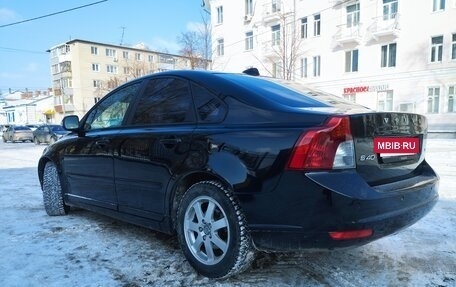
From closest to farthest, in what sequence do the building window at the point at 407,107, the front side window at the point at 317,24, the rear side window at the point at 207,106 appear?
the rear side window at the point at 207,106, the building window at the point at 407,107, the front side window at the point at 317,24

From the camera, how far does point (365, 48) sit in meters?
22.9

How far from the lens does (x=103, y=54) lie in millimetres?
56344

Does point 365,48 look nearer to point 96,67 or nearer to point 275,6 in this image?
point 275,6

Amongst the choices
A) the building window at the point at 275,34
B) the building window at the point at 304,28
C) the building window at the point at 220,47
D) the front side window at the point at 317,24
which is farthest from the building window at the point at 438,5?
the building window at the point at 220,47

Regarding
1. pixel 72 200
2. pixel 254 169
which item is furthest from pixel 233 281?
pixel 72 200

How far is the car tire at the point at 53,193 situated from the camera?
174 inches

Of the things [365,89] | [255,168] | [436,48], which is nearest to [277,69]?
[365,89]

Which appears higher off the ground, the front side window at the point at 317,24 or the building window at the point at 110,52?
the building window at the point at 110,52

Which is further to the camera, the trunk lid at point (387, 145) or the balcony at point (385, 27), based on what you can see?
the balcony at point (385, 27)

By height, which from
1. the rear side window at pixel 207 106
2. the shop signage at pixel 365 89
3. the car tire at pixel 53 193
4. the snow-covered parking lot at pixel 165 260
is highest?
the shop signage at pixel 365 89

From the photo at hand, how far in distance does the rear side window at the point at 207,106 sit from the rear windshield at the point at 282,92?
233 mm

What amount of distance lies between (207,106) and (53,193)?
278cm

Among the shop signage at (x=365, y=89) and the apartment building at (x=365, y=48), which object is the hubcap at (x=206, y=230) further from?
the shop signage at (x=365, y=89)

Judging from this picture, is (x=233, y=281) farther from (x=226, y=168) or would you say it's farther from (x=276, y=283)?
(x=226, y=168)
